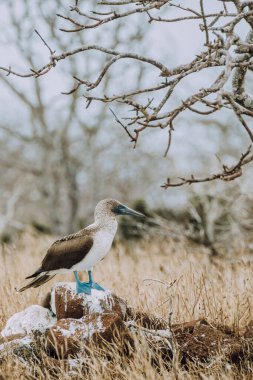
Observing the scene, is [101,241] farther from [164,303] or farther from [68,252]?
[164,303]

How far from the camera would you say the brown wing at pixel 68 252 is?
4.33 meters

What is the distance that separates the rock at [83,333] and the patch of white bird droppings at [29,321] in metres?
0.29

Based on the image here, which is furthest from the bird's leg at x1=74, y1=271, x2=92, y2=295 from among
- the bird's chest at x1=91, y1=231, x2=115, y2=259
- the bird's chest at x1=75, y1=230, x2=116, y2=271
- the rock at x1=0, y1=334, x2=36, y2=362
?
the rock at x1=0, y1=334, x2=36, y2=362

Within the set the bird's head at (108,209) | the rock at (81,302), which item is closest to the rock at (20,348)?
the rock at (81,302)

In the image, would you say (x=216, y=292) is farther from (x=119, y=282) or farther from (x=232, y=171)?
(x=232, y=171)

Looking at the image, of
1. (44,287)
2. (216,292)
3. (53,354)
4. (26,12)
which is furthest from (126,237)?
(53,354)

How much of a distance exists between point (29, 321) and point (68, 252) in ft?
2.72

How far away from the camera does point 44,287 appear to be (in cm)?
682

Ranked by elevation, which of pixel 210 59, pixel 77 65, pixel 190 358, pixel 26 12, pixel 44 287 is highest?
pixel 26 12

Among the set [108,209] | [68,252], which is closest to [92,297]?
[68,252]

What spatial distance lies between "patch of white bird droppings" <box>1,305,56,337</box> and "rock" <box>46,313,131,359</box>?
0.96 feet

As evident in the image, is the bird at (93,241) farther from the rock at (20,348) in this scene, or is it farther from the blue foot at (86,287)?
the rock at (20,348)

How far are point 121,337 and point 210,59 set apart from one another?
2.08 m

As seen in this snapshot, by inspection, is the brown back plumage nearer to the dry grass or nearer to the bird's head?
the bird's head
